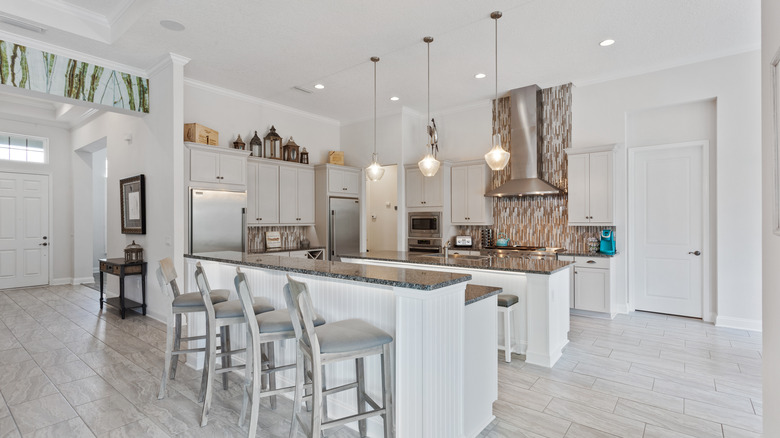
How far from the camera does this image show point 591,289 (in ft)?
16.3

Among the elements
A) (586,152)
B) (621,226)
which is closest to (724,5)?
(586,152)

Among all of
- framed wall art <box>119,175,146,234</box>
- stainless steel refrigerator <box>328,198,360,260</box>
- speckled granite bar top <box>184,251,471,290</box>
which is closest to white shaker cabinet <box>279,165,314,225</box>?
stainless steel refrigerator <box>328,198,360,260</box>

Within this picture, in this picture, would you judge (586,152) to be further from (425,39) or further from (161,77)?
(161,77)

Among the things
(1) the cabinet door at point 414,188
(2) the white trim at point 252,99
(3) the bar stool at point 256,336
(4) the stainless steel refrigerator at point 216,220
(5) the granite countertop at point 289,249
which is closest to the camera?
(3) the bar stool at point 256,336

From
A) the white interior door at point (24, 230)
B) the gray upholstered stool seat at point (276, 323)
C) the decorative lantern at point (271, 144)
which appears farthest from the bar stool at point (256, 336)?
the white interior door at point (24, 230)

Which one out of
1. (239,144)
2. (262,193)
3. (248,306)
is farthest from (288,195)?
(248,306)

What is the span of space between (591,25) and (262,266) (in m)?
3.84

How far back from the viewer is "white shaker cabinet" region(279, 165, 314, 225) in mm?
6227

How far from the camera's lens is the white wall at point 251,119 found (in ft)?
17.8

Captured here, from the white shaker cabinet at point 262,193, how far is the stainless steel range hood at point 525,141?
337 cm

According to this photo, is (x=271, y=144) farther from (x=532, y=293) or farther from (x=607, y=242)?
(x=607, y=242)

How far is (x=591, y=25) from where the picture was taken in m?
3.84

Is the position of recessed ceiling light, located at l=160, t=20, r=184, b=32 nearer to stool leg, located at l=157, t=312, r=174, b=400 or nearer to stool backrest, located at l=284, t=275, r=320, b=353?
stool leg, located at l=157, t=312, r=174, b=400

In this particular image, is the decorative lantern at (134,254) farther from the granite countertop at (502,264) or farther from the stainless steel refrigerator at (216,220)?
the granite countertop at (502,264)
